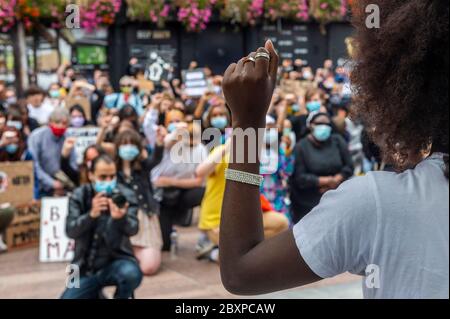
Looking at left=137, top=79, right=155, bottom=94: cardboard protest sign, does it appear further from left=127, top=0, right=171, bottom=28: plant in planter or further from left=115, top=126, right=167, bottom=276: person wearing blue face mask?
left=115, top=126, right=167, bottom=276: person wearing blue face mask

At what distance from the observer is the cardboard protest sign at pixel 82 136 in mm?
7434

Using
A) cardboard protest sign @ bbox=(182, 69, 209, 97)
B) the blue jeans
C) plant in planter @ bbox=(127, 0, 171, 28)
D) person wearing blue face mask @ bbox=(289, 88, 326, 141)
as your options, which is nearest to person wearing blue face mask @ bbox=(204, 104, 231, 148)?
person wearing blue face mask @ bbox=(289, 88, 326, 141)

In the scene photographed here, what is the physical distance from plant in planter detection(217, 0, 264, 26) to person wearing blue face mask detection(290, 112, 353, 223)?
8.75 m

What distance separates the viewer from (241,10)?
602 inches

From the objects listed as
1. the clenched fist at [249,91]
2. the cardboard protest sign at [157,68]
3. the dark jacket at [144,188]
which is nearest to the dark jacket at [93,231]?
the dark jacket at [144,188]

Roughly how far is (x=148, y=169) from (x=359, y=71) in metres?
4.94

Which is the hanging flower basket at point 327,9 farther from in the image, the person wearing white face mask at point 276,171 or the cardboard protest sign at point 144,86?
the person wearing white face mask at point 276,171

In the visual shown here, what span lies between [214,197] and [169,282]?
2.89 ft

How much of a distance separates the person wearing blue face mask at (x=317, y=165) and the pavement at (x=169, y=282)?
117 centimetres

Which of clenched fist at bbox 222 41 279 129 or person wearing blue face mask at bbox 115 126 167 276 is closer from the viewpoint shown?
clenched fist at bbox 222 41 279 129

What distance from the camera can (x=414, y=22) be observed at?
1261 millimetres

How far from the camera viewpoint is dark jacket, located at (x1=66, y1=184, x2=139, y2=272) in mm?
4285

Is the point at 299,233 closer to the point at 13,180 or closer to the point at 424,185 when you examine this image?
the point at 424,185
